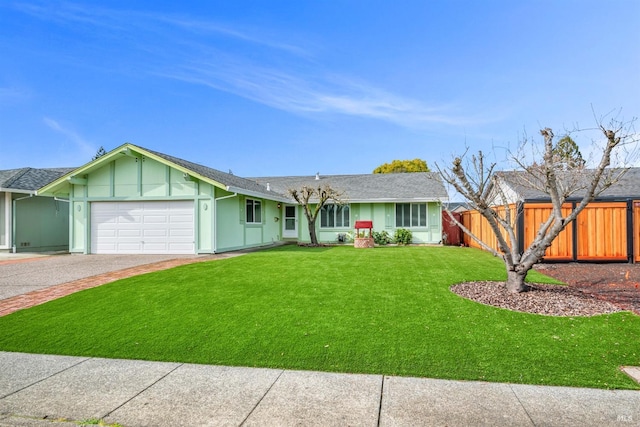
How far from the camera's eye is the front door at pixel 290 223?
68.8ft

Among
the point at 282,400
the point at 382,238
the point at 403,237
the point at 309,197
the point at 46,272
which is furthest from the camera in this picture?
the point at 382,238

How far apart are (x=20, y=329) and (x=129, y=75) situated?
14956 millimetres

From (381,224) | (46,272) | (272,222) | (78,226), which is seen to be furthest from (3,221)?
(381,224)

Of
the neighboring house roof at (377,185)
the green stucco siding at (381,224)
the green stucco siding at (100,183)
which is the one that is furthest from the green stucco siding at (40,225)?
the green stucco siding at (381,224)

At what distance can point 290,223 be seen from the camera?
21.2 m

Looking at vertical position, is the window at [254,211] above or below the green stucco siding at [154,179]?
below

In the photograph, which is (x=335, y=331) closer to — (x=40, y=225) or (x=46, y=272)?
(x=46, y=272)

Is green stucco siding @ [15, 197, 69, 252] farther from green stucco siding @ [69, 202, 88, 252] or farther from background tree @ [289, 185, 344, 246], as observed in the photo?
background tree @ [289, 185, 344, 246]

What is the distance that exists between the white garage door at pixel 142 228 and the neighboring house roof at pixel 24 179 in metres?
4.01

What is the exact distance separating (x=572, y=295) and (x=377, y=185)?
50.1 feet

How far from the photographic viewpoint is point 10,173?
59.0 ft

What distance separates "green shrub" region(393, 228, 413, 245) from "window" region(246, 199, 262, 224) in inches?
293

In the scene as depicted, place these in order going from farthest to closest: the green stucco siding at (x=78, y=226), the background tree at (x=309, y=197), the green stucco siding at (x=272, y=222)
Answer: the green stucco siding at (x=272, y=222)
the background tree at (x=309, y=197)
the green stucco siding at (x=78, y=226)

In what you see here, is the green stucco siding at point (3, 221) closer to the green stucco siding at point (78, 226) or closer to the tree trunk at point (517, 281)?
the green stucco siding at point (78, 226)
